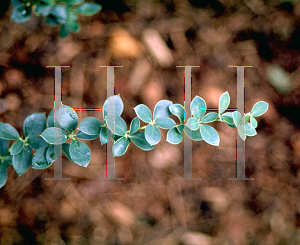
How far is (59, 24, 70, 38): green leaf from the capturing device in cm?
60

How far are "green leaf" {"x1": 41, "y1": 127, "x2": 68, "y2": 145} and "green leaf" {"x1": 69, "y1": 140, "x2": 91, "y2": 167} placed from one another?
0.03m

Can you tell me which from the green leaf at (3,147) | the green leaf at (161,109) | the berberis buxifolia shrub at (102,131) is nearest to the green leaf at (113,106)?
the berberis buxifolia shrub at (102,131)

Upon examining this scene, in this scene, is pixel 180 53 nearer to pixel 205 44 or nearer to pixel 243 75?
pixel 205 44

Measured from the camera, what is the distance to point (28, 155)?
21.6 inches

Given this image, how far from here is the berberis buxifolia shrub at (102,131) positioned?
0.52 metres

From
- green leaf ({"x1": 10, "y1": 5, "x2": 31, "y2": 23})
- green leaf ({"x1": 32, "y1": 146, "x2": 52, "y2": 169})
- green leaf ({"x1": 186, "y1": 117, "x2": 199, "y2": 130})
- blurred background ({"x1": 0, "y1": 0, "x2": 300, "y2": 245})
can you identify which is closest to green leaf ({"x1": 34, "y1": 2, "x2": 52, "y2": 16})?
green leaf ({"x1": 10, "y1": 5, "x2": 31, "y2": 23})

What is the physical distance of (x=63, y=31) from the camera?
0.60 meters

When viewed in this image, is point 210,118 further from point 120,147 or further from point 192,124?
point 120,147

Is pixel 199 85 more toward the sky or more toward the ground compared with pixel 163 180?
more toward the sky

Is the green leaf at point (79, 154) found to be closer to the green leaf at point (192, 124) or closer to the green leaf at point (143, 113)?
the green leaf at point (143, 113)

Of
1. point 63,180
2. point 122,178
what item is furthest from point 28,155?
point 122,178

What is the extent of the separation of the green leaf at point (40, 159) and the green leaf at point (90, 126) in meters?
0.13

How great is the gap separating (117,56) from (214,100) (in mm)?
358

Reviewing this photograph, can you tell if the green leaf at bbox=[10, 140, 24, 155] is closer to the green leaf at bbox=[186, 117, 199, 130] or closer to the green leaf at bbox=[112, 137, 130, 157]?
the green leaf at bbox=[112, 137, 130, 157]
